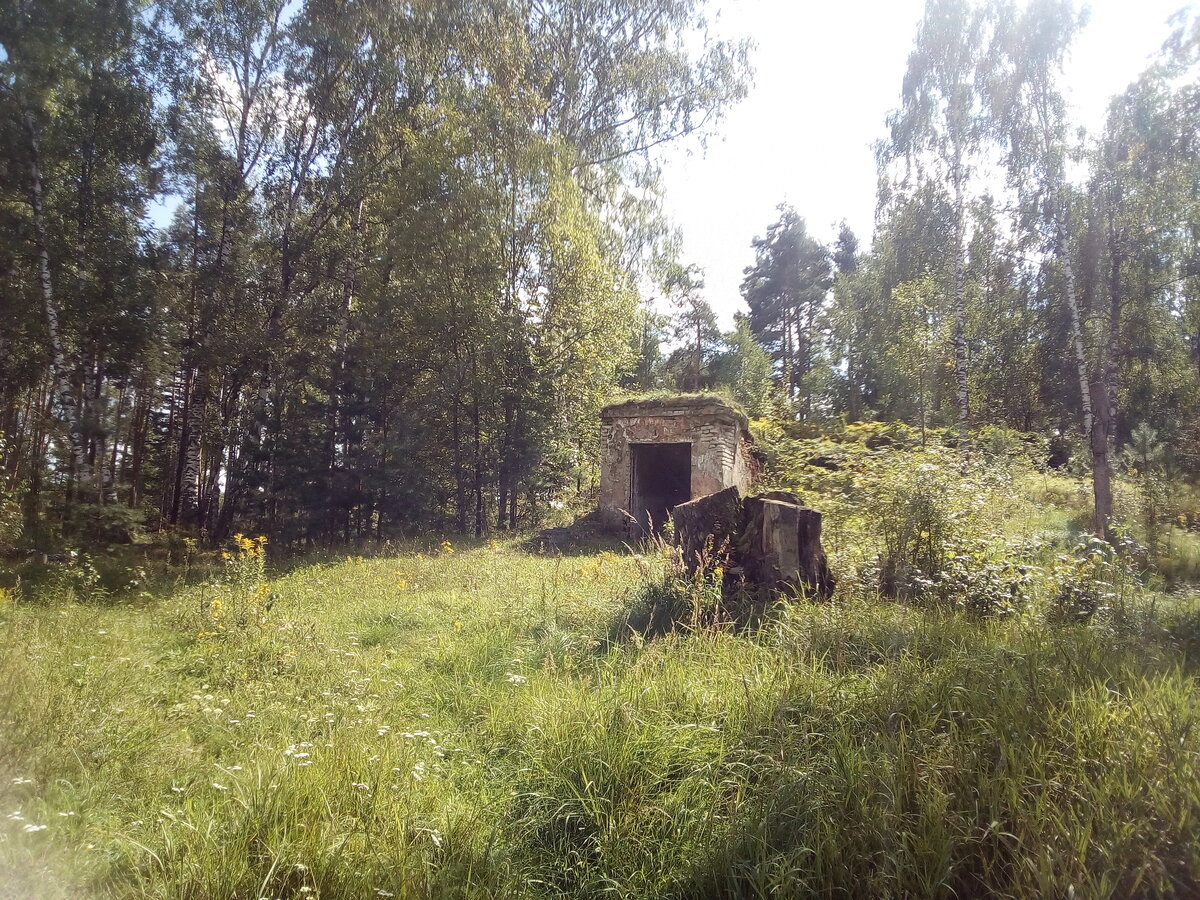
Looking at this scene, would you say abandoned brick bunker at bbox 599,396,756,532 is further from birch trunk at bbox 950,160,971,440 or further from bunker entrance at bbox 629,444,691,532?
birch trunk at bbox 950,160,971,440

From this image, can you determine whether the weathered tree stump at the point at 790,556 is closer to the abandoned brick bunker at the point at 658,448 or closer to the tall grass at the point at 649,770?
the tall grass at the point at 649,770

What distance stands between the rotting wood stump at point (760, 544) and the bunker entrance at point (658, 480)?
816cm

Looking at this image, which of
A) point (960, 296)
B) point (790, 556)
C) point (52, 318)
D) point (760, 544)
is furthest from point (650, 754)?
point (960, 296)

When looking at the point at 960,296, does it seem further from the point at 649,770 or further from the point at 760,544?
the point at 649,770

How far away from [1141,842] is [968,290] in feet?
58.4

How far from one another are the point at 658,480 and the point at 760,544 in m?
10.9

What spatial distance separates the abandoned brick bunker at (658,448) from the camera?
13047 mm

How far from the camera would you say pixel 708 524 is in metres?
5.85

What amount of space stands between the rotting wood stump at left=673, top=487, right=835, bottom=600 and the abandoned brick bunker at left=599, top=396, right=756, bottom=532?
6.52 meters

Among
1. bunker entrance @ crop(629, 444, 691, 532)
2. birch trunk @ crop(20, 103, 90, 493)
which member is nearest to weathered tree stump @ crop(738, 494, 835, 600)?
bunker entrance @ crop(629, 444, 691, 532)

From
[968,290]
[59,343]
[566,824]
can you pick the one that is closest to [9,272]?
[59,343]

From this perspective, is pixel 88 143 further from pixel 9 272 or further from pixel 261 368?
pixel 261 368

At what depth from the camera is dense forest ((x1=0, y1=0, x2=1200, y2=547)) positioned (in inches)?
448

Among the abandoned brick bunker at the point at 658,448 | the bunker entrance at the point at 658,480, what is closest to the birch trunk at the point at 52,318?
the abandoned brick bunker at the point at 658,448
